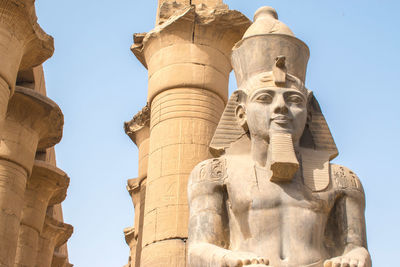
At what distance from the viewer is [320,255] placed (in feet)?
17.1

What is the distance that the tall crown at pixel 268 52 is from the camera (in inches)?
237

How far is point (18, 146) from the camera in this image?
43.4 feet

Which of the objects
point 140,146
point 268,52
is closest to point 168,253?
point 268,52

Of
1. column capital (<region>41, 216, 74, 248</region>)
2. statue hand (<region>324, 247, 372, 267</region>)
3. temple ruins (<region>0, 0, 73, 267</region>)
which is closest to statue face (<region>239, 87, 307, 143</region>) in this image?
statue hand (<region>324, 247, 372, 267</region>)

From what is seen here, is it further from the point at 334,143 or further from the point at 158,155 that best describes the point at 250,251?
the point at 158,155

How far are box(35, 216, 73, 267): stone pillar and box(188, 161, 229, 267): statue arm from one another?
43.1 ft

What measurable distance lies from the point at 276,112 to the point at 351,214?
1044mm

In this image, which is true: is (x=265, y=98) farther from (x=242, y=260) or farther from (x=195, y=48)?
(x=195, y=48)

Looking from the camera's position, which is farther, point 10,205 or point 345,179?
point 10,205

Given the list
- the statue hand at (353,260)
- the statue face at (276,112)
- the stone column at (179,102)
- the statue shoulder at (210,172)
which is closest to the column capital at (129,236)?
the stone column at (179,102)

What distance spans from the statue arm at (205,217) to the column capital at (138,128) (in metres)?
8.96

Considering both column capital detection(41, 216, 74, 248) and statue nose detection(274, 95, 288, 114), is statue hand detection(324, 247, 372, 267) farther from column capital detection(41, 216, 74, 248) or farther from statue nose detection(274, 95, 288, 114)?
column capital detection(41, 216, 74, 248)

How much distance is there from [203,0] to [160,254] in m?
4.91

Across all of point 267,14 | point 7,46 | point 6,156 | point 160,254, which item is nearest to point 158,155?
point 160,254
